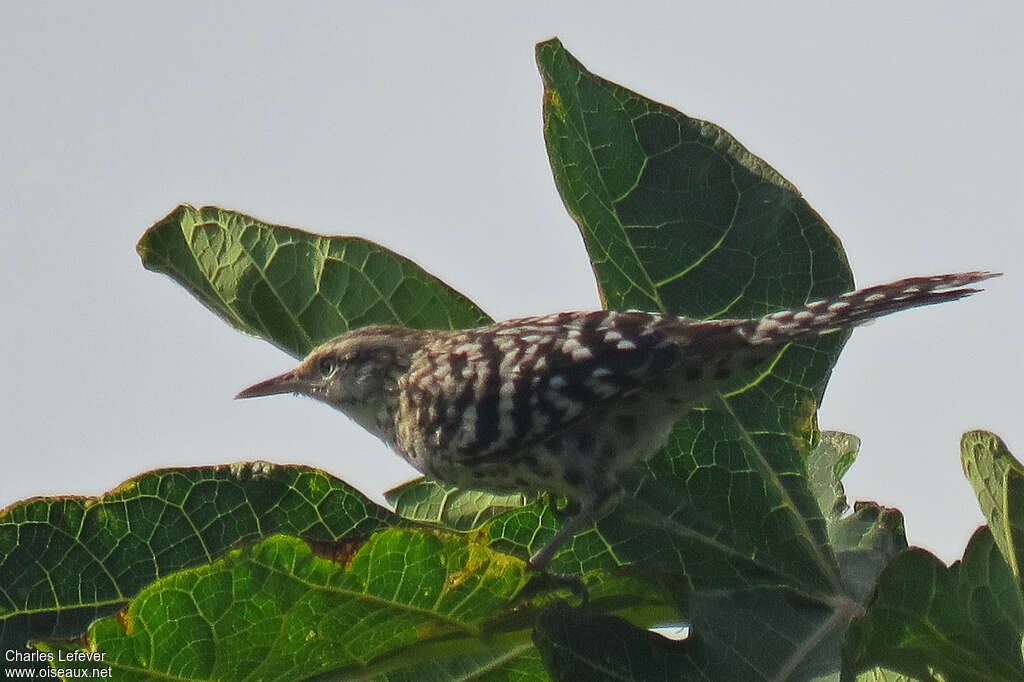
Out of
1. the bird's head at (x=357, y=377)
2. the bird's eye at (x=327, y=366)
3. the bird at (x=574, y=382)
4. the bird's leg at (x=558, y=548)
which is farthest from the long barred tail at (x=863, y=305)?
the bird's eye at (x=327, y=366)

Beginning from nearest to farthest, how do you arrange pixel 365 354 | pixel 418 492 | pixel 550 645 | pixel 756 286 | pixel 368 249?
pixel 550 645, pixel 756 286, pixel 368 249, pixel 418 492, pixel 365 354

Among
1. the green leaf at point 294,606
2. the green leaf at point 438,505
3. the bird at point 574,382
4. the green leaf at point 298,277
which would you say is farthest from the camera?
the green leaf at point 438,505

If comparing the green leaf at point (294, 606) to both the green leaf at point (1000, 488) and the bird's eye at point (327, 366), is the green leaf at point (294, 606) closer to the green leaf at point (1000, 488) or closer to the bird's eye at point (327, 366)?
the green leaf at point (1000, 488)

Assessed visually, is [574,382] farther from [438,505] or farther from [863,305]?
[863,305]

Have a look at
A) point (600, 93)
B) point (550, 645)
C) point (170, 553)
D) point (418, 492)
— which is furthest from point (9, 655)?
point (600, 93)

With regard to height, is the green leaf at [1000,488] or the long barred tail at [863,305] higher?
the long barred tail at [863,305]

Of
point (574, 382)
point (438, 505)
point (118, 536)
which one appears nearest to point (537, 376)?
point (574, 382)

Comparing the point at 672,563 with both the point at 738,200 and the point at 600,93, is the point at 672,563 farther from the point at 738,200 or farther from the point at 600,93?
the point at 600,93

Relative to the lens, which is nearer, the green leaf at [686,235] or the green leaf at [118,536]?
the green leaf at [118,536]
